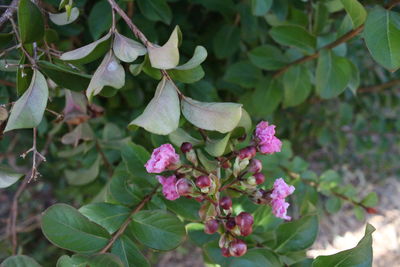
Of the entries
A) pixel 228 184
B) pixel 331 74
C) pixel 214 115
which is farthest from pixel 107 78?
pixel 331 74

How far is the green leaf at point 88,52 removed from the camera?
592 millimetres

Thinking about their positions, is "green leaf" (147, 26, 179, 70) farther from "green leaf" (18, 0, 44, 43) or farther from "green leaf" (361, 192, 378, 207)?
"green leaf" (361, 192, 378, 207)

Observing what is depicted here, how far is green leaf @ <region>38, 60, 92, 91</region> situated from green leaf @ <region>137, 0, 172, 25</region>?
378 millimetres

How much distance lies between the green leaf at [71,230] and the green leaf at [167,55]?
0.26 m

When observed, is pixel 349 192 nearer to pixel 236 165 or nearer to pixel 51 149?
pixel 236 165

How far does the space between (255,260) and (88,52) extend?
419 millimetres

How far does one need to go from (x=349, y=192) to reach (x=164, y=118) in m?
0.85

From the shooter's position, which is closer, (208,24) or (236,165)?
(236,165)

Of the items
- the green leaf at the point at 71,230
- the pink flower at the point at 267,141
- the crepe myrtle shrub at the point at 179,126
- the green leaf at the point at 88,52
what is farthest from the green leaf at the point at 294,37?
the green leaf at the point at 71,230

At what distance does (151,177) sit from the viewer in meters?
0.80

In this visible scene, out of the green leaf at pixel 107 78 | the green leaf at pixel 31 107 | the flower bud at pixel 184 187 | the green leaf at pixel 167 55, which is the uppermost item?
the green leaf at pixel 167 55

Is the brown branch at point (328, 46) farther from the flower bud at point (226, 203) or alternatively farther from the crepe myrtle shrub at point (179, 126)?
the flower bud at point (226, 203)

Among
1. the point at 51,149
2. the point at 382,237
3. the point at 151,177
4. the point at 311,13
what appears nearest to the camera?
the point at 151,177

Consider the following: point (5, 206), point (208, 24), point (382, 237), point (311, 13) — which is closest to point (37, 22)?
point (311, 13)
